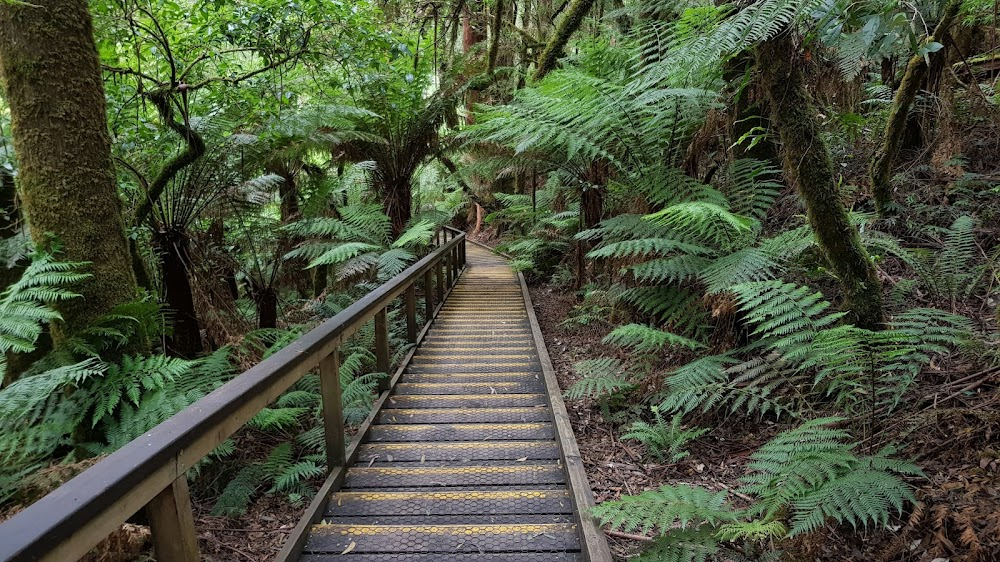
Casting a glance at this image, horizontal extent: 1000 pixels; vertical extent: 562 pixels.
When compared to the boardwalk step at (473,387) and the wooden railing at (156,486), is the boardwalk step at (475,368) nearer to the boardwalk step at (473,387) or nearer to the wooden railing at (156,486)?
the boardwalk step at (473,387)

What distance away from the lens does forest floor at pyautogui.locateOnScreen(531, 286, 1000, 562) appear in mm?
1552

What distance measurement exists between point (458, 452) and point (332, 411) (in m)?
0.82

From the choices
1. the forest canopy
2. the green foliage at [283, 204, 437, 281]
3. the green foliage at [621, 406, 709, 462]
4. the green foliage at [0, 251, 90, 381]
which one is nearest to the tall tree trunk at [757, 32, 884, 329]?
the forest canopy

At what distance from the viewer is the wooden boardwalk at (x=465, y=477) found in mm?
1978

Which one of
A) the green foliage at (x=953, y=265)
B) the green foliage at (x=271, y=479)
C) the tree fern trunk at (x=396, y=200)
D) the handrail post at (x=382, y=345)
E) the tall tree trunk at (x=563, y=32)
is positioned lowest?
the green foliage at (x=271, y=479)

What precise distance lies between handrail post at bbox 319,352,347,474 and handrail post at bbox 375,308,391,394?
879 mm

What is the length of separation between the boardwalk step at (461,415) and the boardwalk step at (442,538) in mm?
1170

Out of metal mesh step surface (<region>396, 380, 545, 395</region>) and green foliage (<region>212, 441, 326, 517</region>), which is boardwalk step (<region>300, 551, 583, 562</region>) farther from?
metal mesh step surface (<region>396, 380, 545, 395</region>)

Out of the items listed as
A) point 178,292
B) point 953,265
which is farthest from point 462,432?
point 953,265

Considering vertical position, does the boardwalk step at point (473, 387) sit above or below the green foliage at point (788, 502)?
below

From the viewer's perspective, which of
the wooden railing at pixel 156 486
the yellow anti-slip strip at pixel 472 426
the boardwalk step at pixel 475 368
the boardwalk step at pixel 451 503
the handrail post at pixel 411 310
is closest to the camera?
the wooden railing at pixel 156 486

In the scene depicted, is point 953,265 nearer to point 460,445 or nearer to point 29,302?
point 460,445

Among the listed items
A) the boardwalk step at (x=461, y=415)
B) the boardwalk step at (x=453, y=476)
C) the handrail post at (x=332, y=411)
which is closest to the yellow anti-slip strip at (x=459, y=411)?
the boardwalk step at (x=461, y=415)

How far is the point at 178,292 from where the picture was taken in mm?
4062
